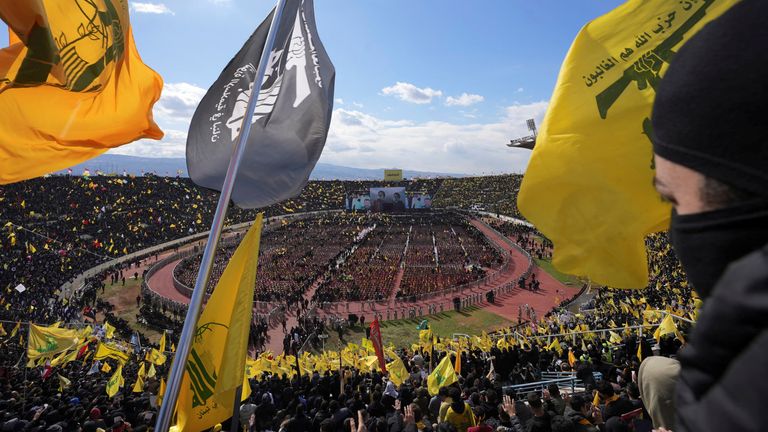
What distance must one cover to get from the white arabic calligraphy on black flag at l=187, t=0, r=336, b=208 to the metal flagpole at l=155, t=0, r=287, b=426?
59 cm

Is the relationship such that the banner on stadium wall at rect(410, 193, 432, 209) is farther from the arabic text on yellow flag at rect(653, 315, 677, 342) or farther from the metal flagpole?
the metal flagpole

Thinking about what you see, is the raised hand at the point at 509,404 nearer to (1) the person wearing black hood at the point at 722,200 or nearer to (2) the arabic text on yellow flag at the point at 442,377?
(2) the arabic text on yellow flag at the point at 442,377

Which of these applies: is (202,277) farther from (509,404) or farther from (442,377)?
(509,404)

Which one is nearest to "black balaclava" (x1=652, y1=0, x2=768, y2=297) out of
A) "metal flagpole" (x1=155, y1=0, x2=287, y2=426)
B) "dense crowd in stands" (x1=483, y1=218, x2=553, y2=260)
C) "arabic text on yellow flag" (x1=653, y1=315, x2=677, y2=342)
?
"metal flagpole" (x1=155, y1=0, x2=287, y2=426)

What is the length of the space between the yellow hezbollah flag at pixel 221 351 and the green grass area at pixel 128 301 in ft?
69.5

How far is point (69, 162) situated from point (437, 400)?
Result: 21.9 feet

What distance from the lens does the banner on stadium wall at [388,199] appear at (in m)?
77.5

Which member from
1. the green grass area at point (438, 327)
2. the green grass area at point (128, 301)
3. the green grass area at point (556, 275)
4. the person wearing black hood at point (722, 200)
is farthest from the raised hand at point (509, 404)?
the green grass area at point (556, 275)

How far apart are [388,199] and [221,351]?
7344 centimetres

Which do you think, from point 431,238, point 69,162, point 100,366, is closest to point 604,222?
point 69,162

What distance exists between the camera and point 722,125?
2.67 ft

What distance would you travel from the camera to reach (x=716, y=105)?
832 mm

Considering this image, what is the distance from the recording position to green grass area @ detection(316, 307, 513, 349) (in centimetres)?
2147

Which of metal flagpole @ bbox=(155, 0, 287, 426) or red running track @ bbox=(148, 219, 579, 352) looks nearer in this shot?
metal flagpole @ bbox=(155, 0, 287, 426)
